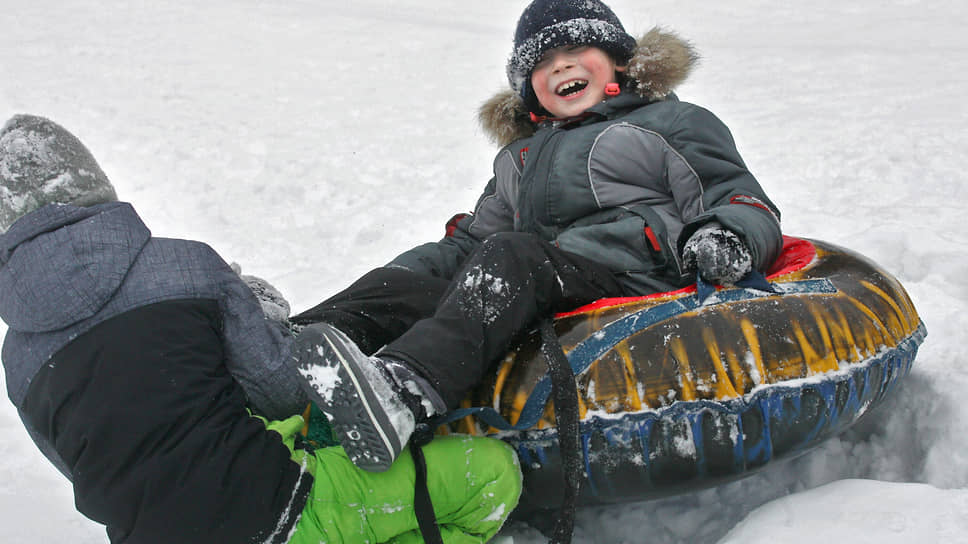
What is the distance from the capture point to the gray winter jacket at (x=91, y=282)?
148cm

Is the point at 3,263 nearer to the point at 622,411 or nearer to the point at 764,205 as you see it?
the point at 622,411

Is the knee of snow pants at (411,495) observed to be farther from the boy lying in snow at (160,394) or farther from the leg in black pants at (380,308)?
the leg in black pants at (380,308)

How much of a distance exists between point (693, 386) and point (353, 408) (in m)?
0.83

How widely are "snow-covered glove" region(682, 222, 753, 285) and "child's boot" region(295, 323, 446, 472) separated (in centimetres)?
85

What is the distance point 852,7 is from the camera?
10.7 meters

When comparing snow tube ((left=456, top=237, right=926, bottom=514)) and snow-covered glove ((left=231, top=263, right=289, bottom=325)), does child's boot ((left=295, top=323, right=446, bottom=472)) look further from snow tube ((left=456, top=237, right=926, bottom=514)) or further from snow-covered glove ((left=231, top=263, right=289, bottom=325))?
snow-covered glove ((left=231, top=263, right=289, bottom=325))

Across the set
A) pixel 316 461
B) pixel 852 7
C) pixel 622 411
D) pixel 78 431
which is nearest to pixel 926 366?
pixel 622 411

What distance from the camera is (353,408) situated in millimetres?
1521

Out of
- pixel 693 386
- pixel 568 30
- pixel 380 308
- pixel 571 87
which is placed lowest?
pixel 693 386

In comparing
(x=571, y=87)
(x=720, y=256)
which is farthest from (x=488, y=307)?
(x=571, y=87)

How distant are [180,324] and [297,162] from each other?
381 centimetres

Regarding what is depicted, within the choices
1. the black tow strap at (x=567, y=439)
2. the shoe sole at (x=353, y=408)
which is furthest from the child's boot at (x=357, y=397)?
the black tow strap at (x=567, y=439)

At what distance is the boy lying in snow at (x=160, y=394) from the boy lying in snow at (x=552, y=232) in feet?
0.53

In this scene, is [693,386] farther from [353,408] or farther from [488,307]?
[353,408]
